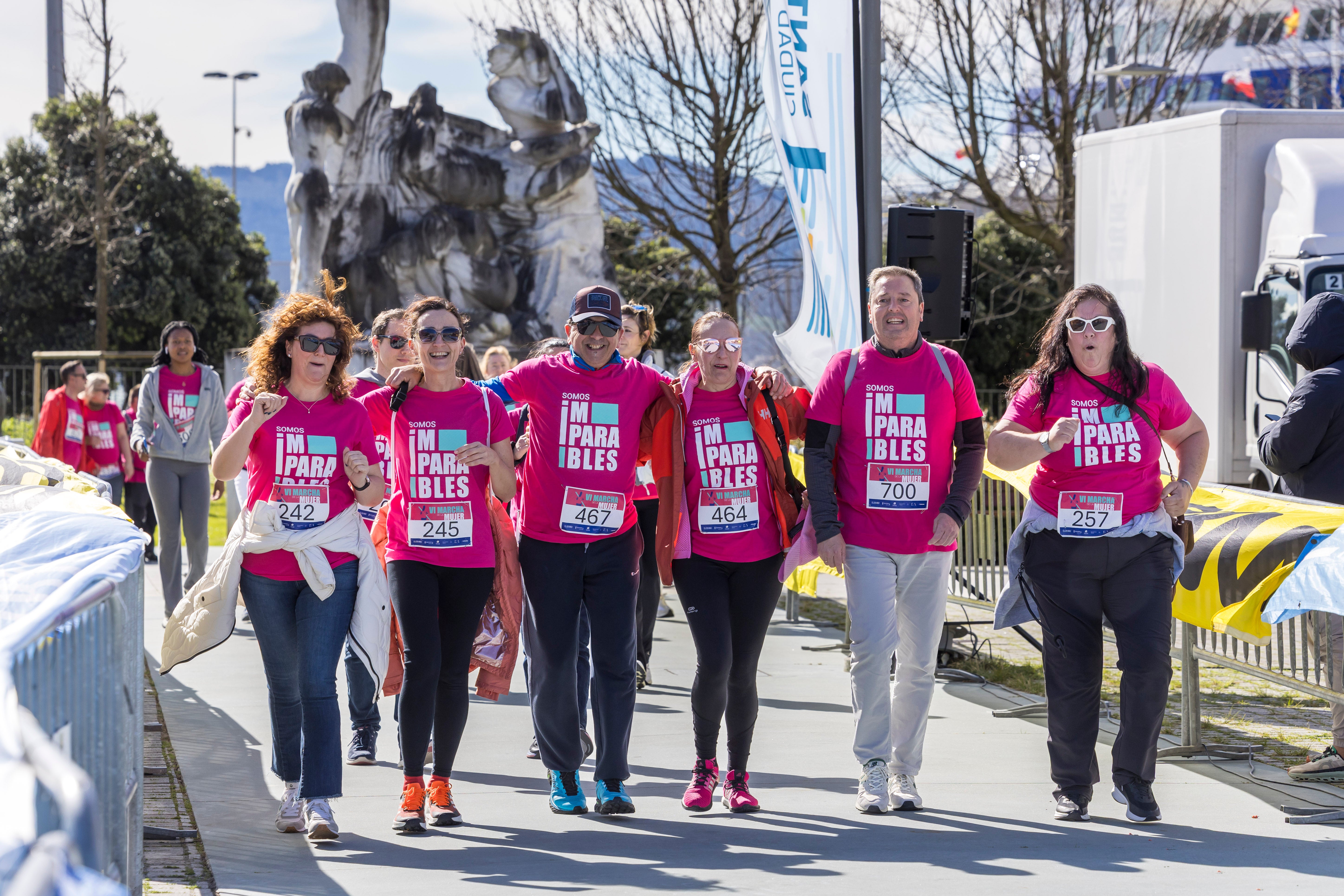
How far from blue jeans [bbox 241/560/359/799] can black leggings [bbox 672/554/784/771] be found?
1229 millimetres

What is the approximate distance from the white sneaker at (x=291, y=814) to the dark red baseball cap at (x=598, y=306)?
6.44 feet

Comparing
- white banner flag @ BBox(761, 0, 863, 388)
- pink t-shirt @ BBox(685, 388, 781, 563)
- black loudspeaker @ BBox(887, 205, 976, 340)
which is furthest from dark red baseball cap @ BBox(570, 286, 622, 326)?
black loudspeaker @ BBox(887, 205, 976, 340)

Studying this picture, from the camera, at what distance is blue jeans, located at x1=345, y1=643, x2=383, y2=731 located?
6.22m

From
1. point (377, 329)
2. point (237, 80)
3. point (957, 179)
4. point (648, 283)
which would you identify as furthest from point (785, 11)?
point (237, 80)

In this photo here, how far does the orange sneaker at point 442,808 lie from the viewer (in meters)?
5.33

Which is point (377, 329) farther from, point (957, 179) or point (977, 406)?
point (957, 179)

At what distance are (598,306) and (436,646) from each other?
1.35 metres

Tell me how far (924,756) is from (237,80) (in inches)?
2164

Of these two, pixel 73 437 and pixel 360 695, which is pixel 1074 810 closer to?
pixel 360 695

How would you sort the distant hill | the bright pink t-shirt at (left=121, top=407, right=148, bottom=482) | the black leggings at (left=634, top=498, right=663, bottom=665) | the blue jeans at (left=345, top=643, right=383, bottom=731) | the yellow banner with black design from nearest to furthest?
the yellow banner with black design, the blue jeans at (left=345, top=643, right=383, bottom=731), the black leggings at (left=634, top=498, right=663, bottom=665), the bright pink t-shirt at (left=121, top=407, right=148, bottom=482), the distant hill

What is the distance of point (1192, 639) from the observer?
664 centimetres

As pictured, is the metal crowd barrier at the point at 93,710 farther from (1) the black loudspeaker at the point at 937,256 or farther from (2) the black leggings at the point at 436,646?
(1) the black loudspeaker at the point at 937,256

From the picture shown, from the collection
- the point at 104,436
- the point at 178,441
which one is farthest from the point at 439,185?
the point at 178,441

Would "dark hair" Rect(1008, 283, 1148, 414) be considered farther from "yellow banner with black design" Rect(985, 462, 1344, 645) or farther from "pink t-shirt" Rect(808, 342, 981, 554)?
"yellow banner with black design" Rect(985, 462, 1344, 645)
